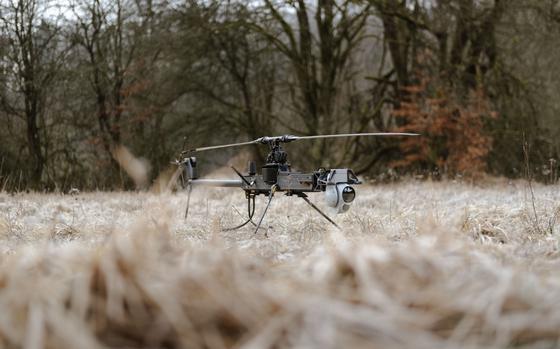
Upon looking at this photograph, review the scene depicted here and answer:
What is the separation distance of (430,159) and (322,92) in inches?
117

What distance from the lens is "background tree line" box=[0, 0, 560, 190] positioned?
39.3 feet

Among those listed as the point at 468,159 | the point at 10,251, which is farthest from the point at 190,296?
the point at 468,159

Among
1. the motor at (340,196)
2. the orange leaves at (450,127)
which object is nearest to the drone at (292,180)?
the motor at (340,196)

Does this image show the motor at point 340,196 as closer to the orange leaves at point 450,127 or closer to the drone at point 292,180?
the drone at point 292,180

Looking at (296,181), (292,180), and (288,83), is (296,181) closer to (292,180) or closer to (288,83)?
(292,180)

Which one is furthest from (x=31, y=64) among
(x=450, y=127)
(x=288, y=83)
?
(x=450, y=127)

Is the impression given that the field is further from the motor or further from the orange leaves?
the orange leaves

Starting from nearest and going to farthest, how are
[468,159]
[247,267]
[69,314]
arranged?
[69,314] → [247,267] → [468,159]

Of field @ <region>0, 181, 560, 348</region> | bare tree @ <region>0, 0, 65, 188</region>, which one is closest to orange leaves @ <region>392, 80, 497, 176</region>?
bare tree @ <region>0, 0, 65, 188</region>

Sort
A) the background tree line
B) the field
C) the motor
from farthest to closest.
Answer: the background tree line < the motor < the field

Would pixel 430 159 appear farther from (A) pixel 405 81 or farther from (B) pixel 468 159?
(A) pixel 405 81

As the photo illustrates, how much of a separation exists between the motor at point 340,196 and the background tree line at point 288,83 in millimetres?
8289

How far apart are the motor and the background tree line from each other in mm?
8289

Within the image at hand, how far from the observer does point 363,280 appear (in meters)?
1.66
